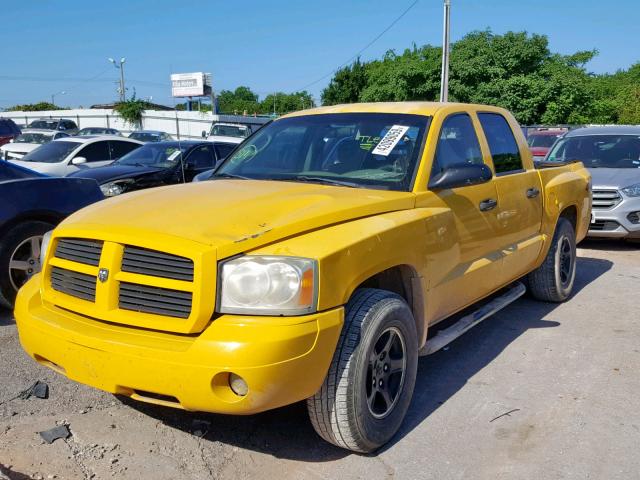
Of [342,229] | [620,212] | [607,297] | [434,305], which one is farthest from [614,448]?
[620,212]

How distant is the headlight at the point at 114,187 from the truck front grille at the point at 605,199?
7011mm

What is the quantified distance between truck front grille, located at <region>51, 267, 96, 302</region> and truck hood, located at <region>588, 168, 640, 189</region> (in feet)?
25.4

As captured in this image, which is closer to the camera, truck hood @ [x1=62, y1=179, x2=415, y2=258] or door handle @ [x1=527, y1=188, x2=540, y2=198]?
truck hood @ [x1=62, y1=179, x2=415, y2=258]

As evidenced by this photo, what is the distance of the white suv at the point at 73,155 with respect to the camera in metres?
12.8

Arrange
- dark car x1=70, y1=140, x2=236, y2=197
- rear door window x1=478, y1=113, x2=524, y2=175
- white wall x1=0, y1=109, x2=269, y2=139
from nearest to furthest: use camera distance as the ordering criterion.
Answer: rear door window x1=478, y1=113, x2=524, y2=175 → dark car x1=70, y1=140, x2=236, y2=197 → white wall x1=0, y1=109, x2=269, y2=139

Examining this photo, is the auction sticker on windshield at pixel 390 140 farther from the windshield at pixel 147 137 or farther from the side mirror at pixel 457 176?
the windshield at pixel 147 137

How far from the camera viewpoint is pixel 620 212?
876cm

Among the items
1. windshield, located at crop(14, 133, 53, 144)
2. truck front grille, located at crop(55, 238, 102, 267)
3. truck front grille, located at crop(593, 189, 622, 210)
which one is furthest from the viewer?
windshield, located at crop(14, 133, 53, 144)

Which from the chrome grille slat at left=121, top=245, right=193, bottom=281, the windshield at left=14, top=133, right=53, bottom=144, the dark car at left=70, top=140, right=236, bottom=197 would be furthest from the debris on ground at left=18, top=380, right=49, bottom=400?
the windshield at left=14, top=133, right=53, bottom=144

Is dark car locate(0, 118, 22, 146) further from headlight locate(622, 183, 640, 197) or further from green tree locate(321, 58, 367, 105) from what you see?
green tree locate(321, 58, 367, 105)

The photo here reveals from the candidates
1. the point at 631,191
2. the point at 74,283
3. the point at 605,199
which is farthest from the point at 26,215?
the point at 631,191

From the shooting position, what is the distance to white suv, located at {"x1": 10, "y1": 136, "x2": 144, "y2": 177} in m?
12.8

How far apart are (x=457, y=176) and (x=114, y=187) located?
7.48 m

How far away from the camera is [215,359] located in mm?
2711
